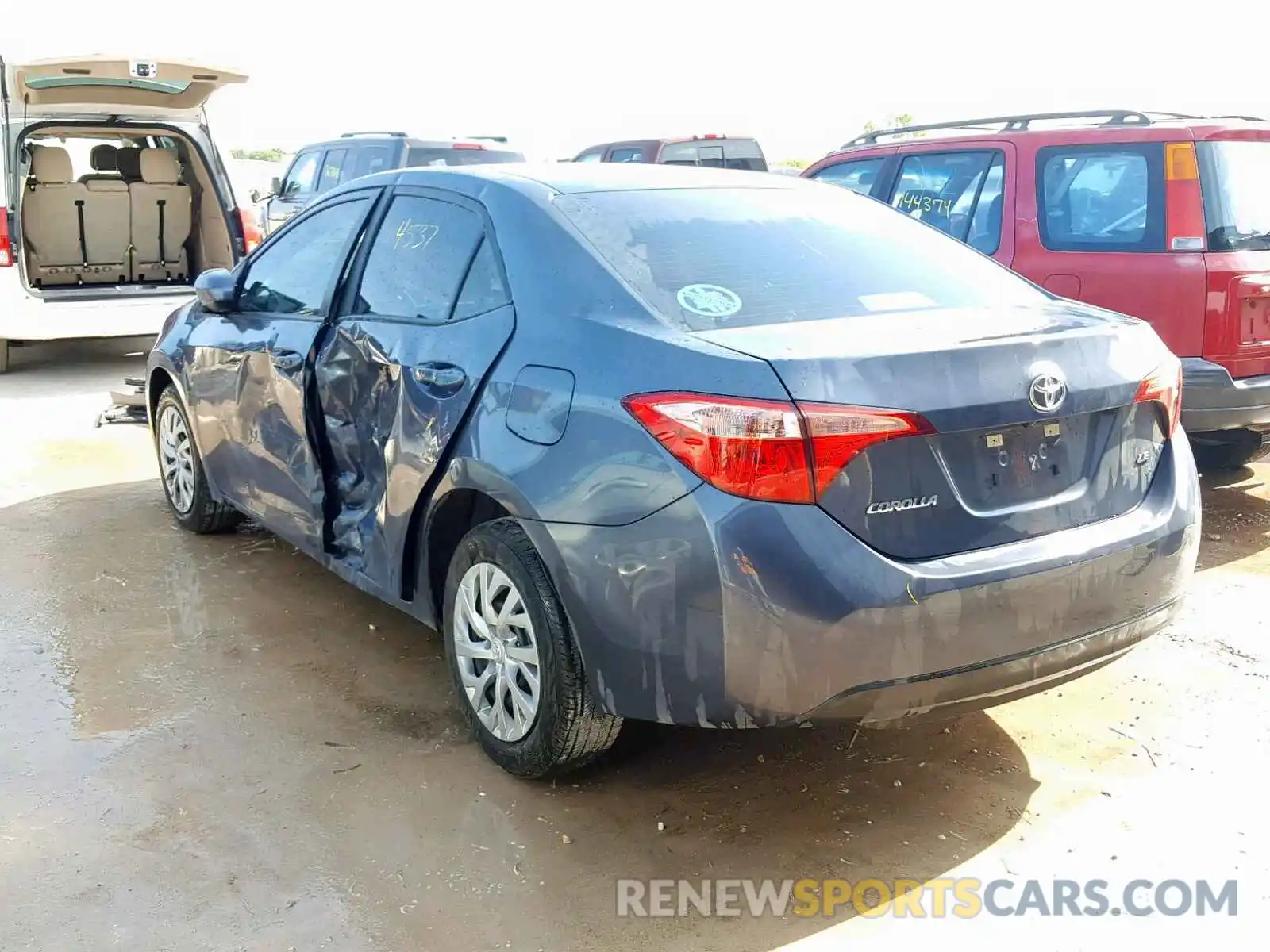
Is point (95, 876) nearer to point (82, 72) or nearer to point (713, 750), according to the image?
point (713, 750)

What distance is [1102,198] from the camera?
5672 mm

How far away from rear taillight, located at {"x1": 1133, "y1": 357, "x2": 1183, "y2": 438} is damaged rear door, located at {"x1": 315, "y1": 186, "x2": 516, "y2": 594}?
163 centimetres

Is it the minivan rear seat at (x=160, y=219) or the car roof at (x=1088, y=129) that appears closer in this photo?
the car roof at (x=1088, y=129)

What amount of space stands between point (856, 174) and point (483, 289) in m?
4.14

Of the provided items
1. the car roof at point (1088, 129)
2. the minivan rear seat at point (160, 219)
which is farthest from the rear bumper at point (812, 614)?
the minivan rear seat at point (160, 219)

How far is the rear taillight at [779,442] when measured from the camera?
269 cm

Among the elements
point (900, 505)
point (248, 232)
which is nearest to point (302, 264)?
point (900, 505)

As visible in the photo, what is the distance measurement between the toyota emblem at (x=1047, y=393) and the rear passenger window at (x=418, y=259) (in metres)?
1.59

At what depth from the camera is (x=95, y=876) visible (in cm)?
297

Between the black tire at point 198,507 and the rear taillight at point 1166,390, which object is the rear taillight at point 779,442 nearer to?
the rear taillight at point 1166,390

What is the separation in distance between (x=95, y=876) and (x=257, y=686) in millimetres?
1088

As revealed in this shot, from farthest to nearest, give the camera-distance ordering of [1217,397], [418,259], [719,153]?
[719,153]
[1217,397]
[418,259]

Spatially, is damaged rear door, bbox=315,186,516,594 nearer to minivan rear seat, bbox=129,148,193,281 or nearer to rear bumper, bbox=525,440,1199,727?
rear bumper, bbox=525,440,1199,727

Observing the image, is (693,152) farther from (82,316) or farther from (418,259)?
(418,259)
